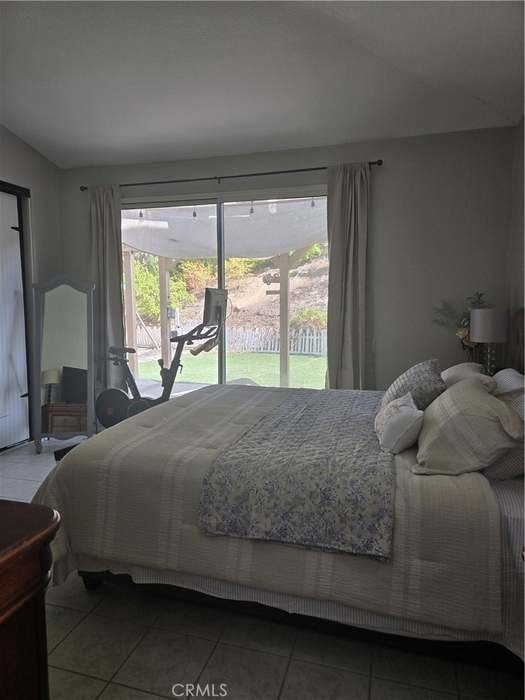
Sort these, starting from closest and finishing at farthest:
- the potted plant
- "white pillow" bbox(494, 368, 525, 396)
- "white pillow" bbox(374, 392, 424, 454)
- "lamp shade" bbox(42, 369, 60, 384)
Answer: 1. "white pillow" bbox(374, 392, 424, 454)
2. "white pillow" bbox(494, 368, 525, 396)
3. the potted plant
4. "lamp shade" bbox(42, 369, 60, 384)

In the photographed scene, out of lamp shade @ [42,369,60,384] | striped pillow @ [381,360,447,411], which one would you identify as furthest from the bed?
lamp shade @ [42,369,60,384]

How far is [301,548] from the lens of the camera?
1566 mm

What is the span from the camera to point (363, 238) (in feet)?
12.8

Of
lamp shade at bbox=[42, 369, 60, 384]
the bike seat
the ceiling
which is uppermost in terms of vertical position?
the ceiling

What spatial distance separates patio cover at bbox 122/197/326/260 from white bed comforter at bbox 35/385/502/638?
8.84ft

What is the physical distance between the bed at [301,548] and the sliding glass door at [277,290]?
243cm

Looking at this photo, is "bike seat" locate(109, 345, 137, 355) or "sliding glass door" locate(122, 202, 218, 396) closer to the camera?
"bike seat" locate(109, 345, 137, 355)

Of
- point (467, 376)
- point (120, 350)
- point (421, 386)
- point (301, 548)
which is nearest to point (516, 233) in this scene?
point (467, 376)

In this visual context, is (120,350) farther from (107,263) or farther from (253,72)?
(253,72)

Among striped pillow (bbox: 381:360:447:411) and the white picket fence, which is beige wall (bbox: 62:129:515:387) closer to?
the white picket fence

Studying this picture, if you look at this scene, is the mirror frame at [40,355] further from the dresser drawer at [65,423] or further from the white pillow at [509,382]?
the white pillow at [509,382]

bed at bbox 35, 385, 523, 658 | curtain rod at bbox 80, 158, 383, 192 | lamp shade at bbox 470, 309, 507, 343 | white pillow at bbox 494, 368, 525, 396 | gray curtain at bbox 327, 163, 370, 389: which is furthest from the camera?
curtain rod at bbox 80, 158, 383, 192

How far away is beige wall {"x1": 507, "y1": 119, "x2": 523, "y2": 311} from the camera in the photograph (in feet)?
10.5

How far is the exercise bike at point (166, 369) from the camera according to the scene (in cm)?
365
